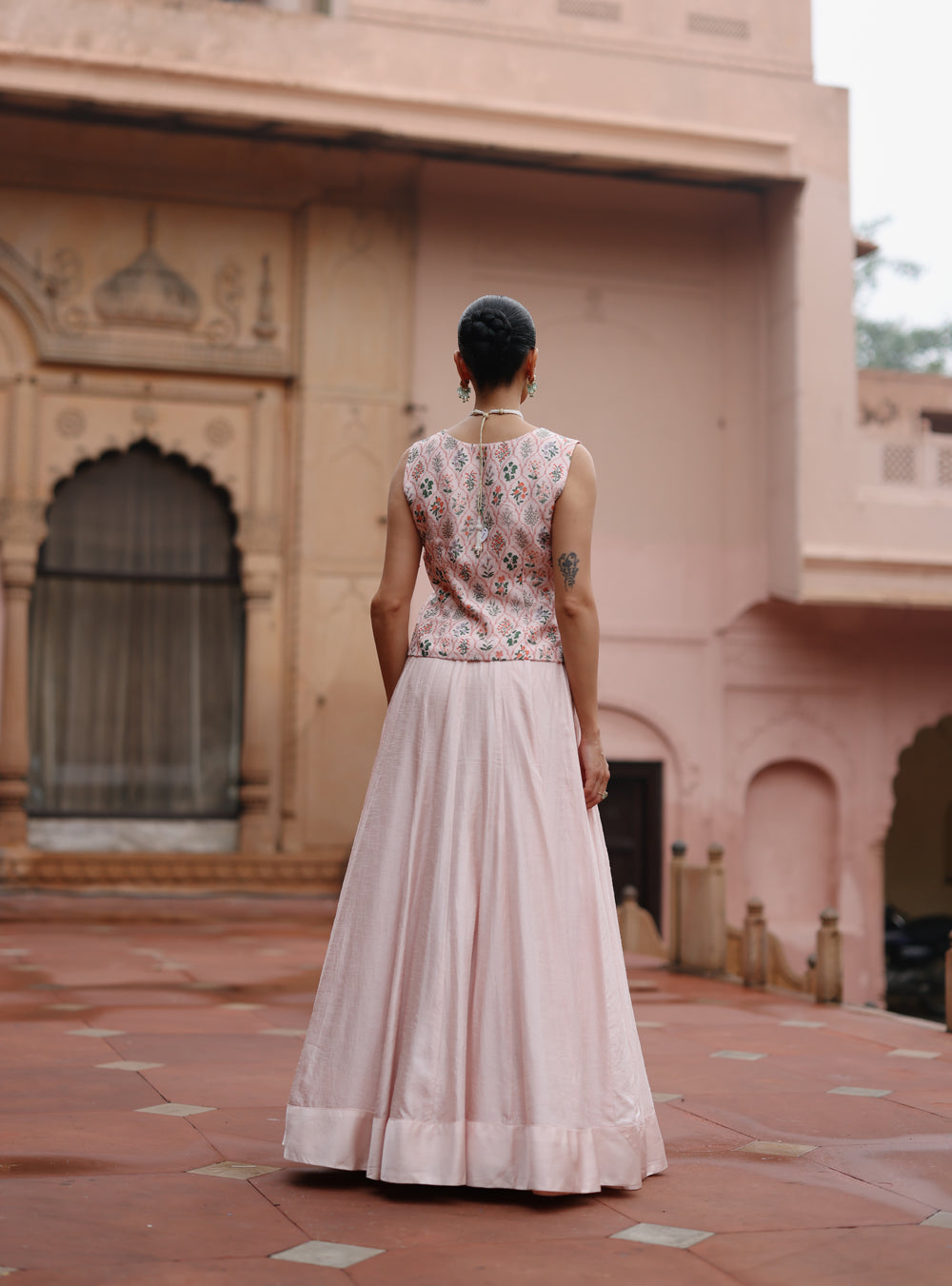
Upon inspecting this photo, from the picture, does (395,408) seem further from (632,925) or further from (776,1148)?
(776,1148)

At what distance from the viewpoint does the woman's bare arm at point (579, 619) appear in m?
2.81

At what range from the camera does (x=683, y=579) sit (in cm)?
1270

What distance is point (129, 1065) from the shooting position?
13.3 feet

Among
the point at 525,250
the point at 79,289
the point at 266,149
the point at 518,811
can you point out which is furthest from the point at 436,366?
the point at 518,811

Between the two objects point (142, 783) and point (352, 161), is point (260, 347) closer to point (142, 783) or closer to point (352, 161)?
point (352, 161)

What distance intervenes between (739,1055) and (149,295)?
8.70 m

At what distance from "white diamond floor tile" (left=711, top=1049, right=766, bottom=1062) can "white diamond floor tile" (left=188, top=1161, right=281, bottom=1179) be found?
2.05 m

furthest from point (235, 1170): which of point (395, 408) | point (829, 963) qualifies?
point (395, 408)

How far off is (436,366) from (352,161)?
1.73 meters

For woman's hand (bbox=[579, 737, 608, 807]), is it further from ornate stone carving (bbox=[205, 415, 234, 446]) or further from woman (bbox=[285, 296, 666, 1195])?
ornate stone carving (bbox=[205, 415, 234, 446])

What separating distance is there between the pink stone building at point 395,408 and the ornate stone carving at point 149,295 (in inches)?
1.2

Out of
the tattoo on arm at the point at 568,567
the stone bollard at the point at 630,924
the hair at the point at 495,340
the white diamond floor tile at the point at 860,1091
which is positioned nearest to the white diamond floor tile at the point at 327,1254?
the tattoo on arm at the point at 568,567

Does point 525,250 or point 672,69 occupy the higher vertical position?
point 672,69

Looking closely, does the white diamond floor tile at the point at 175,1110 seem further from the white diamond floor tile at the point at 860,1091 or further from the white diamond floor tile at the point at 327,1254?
the white diamond floor tile at the point at 860,1091
